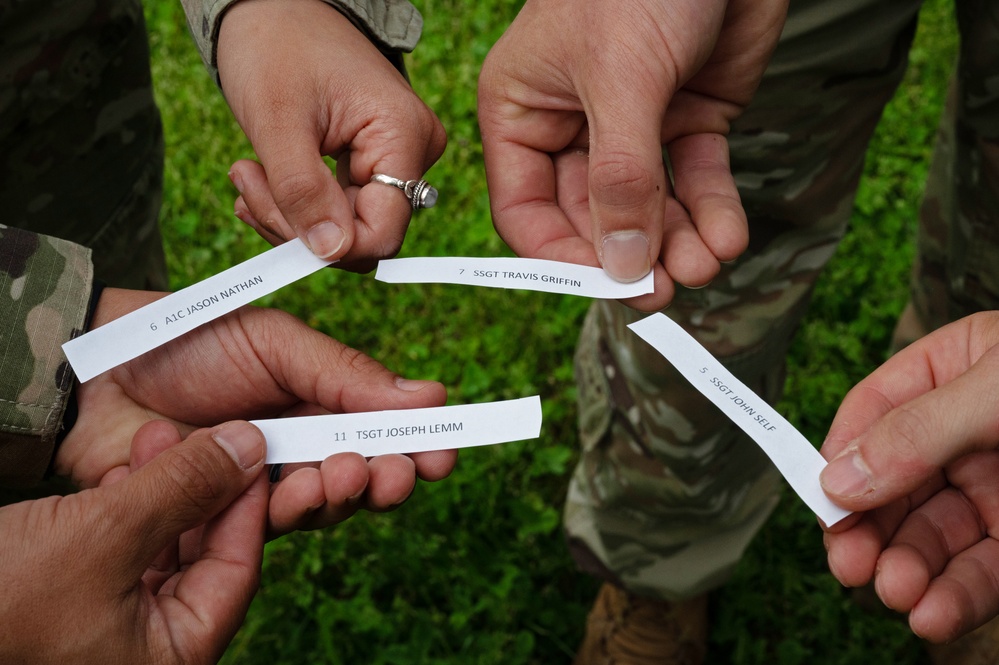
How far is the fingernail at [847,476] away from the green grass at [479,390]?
4.39 feet

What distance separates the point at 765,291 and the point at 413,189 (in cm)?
96

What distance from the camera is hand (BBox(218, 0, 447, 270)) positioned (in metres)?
1.48

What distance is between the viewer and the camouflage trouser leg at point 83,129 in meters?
1.63

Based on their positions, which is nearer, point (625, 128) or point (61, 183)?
point (625, 128)

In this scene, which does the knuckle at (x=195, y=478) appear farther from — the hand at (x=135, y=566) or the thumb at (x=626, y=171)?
Answer: the thumb at (x=626, y=171)

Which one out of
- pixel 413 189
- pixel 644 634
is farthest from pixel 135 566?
pixel 644 634

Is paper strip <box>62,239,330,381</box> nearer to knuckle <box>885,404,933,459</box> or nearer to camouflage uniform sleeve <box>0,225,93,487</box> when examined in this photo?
camouflage uniform sleeve <box>0,225,93,487</box>

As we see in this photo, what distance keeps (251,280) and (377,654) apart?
4.40 feet

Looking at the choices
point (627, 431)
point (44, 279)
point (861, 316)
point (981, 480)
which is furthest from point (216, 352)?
point (861, 316)

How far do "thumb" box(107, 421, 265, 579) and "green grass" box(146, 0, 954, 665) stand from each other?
4.05 ft

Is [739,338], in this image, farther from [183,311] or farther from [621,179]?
[183,311]

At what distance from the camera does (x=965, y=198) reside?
209 cm

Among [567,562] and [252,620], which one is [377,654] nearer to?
[252,620]

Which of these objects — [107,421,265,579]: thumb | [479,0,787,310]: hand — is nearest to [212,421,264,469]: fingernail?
[107,421,265,579]: thumb
